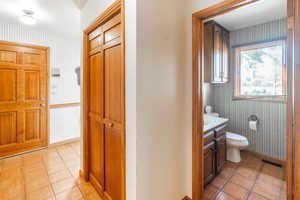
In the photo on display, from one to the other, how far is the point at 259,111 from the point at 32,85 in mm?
4438

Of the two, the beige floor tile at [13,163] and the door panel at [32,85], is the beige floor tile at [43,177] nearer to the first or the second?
the beige floor tile at [13,163]

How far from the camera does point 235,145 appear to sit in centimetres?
249

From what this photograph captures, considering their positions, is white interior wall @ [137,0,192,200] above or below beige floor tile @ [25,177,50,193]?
above

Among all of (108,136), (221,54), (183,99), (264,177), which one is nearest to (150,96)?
(183,99)

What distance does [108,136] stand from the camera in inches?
63.1

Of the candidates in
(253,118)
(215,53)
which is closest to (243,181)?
(253,118)

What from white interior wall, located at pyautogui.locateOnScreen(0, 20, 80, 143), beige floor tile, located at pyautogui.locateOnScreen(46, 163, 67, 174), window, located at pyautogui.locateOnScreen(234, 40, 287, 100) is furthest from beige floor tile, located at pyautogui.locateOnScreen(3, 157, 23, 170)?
window, located at pyautogui.locateOnScreen(234, 40, 287, 100)

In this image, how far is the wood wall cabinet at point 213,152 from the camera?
1.86m

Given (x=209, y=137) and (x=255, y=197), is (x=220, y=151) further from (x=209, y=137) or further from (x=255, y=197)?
(x=255, y=197)

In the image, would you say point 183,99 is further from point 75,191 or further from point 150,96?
point 75,191

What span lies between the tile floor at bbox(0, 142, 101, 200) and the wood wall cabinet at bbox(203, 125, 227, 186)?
1399 millimetres

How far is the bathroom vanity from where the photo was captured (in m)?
1.86

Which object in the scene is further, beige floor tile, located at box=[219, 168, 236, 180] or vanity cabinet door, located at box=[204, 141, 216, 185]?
beige floor tile, located at box=[219, 168, 236, 180]

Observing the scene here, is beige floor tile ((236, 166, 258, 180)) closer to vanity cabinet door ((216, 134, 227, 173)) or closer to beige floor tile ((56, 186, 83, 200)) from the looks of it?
vanity cabinet door ((216, 134, 227, 173))
